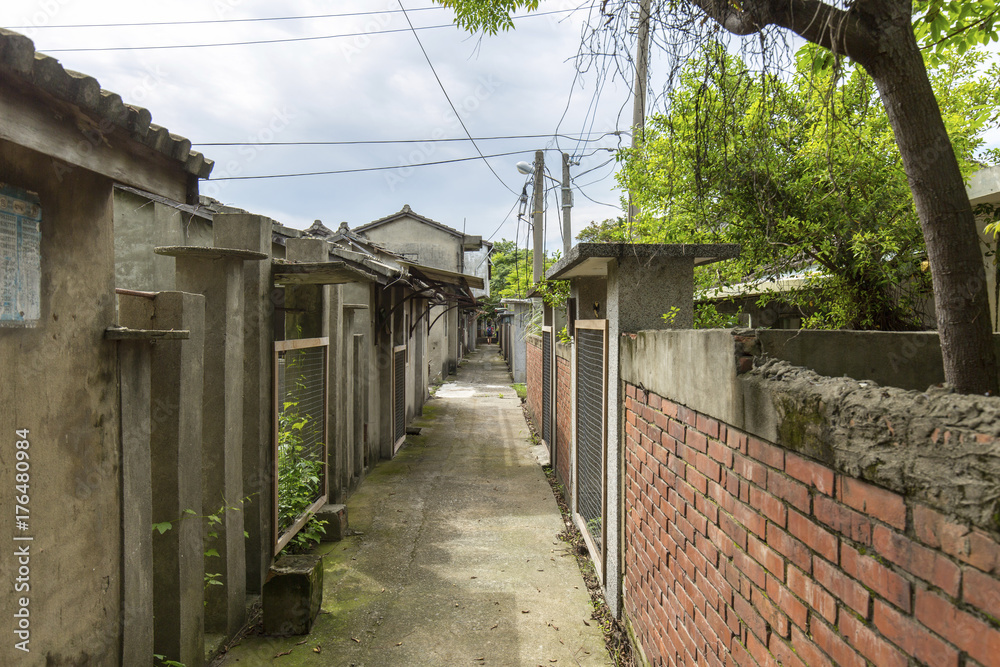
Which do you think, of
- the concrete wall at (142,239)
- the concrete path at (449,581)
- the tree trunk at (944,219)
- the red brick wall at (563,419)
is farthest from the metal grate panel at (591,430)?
the concrete wall at (142,239)

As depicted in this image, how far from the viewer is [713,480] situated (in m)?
2.17

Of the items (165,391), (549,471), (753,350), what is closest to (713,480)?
(753,350)

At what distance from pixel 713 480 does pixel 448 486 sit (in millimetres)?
5857

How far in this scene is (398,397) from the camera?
9.91m

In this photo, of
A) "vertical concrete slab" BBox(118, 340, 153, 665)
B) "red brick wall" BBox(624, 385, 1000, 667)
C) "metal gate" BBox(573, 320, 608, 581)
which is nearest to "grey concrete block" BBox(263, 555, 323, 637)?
"vertical concrete slab" BBox(118, 340, 153, 665)

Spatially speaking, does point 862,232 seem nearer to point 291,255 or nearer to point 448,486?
point 291,255

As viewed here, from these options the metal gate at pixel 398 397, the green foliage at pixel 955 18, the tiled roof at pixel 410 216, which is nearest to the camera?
the green foliage at pixel 955 18

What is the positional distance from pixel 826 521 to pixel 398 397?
8.90 meters

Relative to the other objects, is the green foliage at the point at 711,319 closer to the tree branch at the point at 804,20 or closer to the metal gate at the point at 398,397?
the tree branch at the point at 804,20

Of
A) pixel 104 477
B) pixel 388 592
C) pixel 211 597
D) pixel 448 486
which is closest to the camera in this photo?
pixel 104 477

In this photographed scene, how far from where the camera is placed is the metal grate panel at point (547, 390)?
29.8 ft

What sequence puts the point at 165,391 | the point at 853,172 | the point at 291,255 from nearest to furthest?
the point at 165,391, the point at 853,172, the point at 291,255

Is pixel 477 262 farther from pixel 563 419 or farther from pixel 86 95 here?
pixel 86 95

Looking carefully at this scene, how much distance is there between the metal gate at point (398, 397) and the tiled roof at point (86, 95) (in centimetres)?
703
